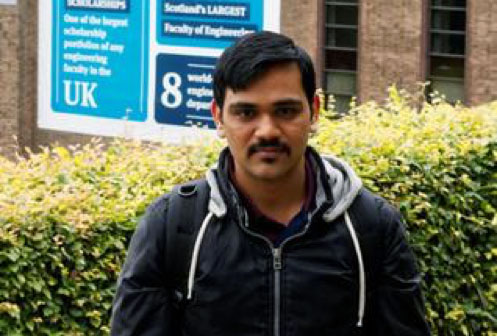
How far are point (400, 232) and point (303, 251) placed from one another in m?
0.25

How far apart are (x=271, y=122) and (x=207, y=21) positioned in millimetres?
17082

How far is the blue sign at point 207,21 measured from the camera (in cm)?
1939

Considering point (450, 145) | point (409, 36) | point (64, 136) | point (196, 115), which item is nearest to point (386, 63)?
point (409, 36)

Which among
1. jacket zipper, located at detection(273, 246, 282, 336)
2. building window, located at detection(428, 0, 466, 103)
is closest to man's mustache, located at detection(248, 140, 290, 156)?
jacket zipper, located at detection(273, 246, 282, 336)

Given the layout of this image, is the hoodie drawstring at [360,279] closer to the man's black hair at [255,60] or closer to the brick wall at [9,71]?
the man's black hair at [255,60]

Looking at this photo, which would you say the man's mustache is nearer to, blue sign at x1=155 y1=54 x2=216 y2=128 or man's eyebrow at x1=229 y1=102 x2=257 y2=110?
man's eyebrow at x1=229 y1=102 x2=257 y2=110

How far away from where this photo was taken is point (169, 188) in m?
6.20

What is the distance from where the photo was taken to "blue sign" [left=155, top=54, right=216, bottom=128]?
18.8 meters

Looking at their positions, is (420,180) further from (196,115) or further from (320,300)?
(196,115)

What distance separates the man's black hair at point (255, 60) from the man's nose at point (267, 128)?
0.08 m

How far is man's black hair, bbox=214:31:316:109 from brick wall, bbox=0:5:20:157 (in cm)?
2701

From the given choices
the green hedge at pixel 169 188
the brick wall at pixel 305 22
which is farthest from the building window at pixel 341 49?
the green hedge at pixel 169 188

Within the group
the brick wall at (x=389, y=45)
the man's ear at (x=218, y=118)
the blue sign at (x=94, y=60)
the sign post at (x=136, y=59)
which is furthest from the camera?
the brick wall at (x=389, y=45)

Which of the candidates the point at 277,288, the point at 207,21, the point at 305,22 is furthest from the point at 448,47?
the point at 277,288
